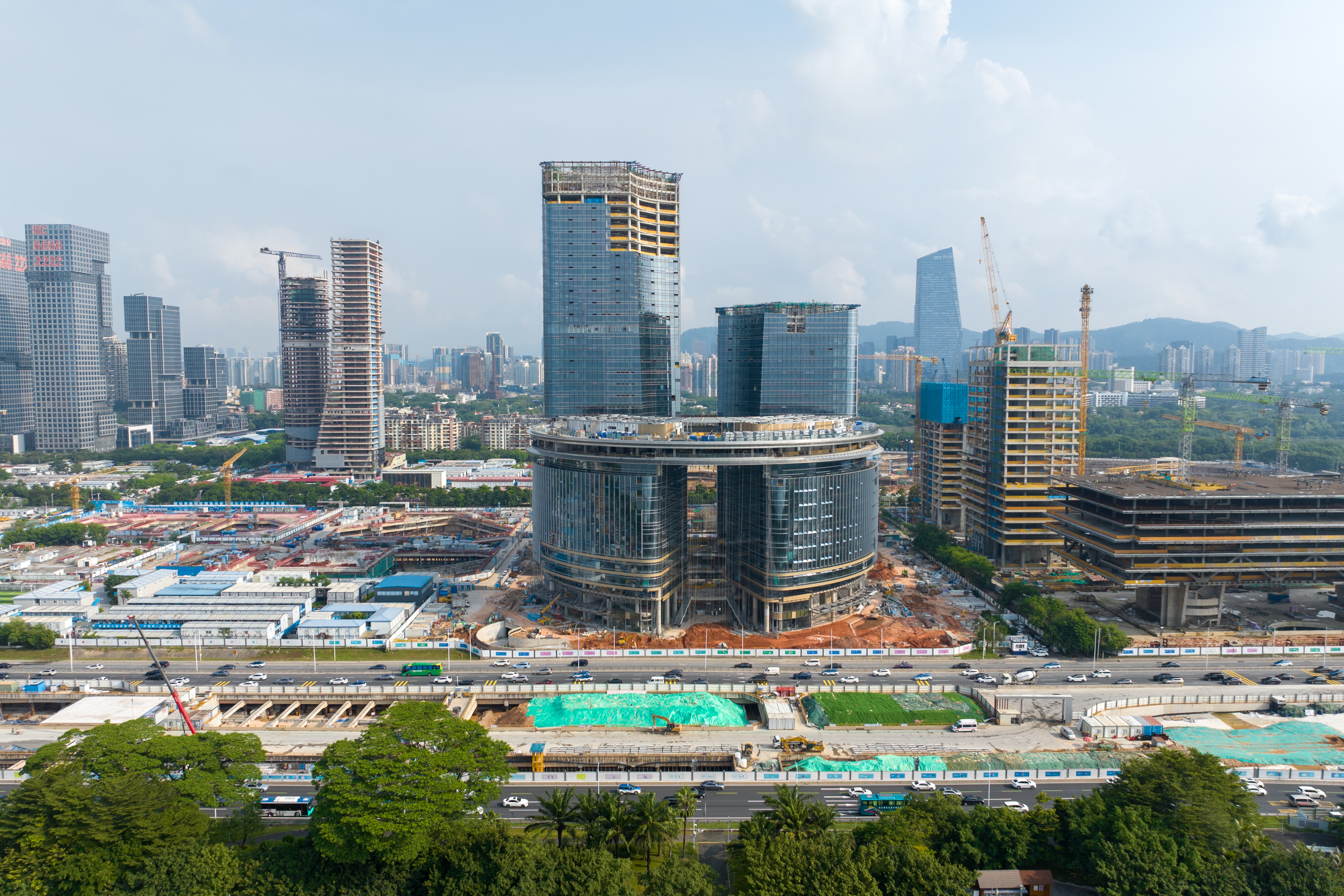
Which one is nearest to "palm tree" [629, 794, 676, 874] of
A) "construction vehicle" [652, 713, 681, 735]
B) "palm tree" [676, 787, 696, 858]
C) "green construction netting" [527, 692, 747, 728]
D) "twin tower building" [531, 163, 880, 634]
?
"palm tree" [676, 787, 696, 858]

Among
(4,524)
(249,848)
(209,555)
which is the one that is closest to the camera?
(249,848)

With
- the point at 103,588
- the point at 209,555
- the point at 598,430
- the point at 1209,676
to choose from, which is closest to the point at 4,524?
the point at 209,555

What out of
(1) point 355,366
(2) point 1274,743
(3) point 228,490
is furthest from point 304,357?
(2) point 1274,743

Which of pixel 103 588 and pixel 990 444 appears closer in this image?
pixel 103 588

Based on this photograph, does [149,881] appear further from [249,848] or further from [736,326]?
[736,326]

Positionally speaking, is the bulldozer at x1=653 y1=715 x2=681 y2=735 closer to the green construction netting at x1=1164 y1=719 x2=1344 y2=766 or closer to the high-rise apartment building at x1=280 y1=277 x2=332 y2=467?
the green construction netting at x1=1164 y1=719 x2=1344 y2=766

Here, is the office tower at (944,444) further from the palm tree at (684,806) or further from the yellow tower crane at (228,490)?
the yellow tower crane at (228,490)

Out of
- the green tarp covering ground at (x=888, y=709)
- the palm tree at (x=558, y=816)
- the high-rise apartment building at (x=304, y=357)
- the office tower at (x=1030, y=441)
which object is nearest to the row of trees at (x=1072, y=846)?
the palm tree at (x=558, y=816)
